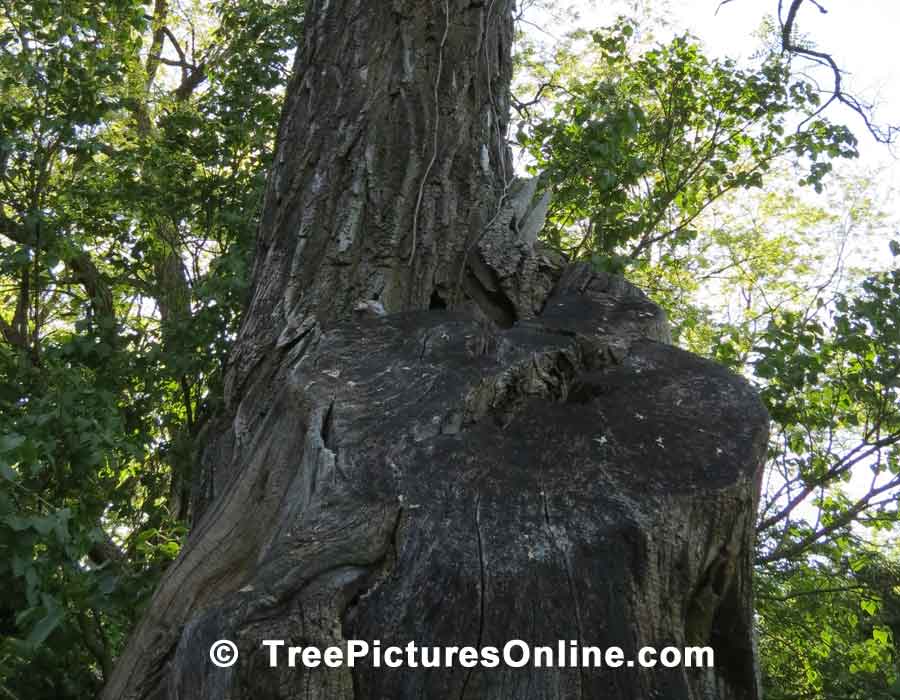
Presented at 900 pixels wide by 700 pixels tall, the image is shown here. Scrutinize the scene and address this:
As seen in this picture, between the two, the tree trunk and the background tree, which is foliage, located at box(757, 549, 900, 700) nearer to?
the background tree

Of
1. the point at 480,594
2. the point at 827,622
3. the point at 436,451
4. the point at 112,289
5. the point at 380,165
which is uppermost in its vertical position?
the point at 112,289

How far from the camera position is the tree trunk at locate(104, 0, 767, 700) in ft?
4.27

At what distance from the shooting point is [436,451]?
61.3 inches

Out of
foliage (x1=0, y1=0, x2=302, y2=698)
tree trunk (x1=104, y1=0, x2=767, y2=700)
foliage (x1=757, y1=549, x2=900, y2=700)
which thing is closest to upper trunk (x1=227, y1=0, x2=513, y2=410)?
tree trunk (x1=104, y1=0, x2=767, y2=700)

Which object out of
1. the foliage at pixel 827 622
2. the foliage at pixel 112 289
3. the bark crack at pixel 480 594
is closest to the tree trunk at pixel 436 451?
the bark crack at pixel 480 594

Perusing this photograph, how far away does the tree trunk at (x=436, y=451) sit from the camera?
51.3 inches

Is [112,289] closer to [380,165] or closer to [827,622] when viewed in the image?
[380,165]

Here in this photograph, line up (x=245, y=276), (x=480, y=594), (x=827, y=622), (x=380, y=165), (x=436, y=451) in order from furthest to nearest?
(x=827, y=622)
(x=245, y=276)
(x=380, y=165)
(x=436, y=451)
(x=480, y=594)

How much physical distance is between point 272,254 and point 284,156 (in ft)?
1.28

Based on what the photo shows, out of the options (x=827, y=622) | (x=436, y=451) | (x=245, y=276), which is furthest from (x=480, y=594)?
(x=827, y=622)

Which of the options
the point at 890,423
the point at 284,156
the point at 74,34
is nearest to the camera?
the point at 284,156

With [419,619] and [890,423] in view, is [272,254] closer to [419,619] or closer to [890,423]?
[419,619]

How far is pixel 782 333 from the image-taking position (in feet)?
16.6

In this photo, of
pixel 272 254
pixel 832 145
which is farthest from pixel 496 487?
pixel 832 145
